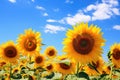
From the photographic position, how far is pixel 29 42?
10.7 meters

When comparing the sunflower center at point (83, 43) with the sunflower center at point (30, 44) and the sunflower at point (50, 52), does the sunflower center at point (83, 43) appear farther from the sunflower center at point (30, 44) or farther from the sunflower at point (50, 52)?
the sunflower at point (50, 52)

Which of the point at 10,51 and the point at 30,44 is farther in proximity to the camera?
the point at 10,51

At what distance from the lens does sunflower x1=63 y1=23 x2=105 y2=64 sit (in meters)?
6.36

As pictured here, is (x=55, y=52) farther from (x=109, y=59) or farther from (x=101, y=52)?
(x=101, y=52)

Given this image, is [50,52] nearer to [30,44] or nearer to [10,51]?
[10,51]

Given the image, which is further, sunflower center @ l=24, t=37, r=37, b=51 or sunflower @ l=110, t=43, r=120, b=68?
sunflower center @ l=24, t=37, r=37, b=51

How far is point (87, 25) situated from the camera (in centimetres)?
652

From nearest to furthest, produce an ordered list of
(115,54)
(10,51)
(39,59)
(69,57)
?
(69,57), (115,54), (10,51), (39,59)

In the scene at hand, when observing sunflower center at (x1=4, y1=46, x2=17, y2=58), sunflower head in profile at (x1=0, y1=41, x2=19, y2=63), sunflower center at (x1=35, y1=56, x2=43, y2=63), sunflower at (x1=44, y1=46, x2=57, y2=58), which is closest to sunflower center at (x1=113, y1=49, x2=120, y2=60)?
sunflower head in profile at (x1=0, y1=41, x2=19, y2=63)

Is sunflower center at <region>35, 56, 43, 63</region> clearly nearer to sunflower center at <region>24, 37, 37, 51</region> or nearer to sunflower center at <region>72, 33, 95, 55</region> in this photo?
sunflower center at <region>24, 37, 37, 51</region>

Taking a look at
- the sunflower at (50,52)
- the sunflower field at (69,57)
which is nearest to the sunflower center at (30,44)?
the sunflower field at (69,57)

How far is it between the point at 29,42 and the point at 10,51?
1020 millimetres

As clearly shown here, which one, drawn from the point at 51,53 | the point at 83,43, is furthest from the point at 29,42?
the point at 51,53

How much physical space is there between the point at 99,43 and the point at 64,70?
139 inches
